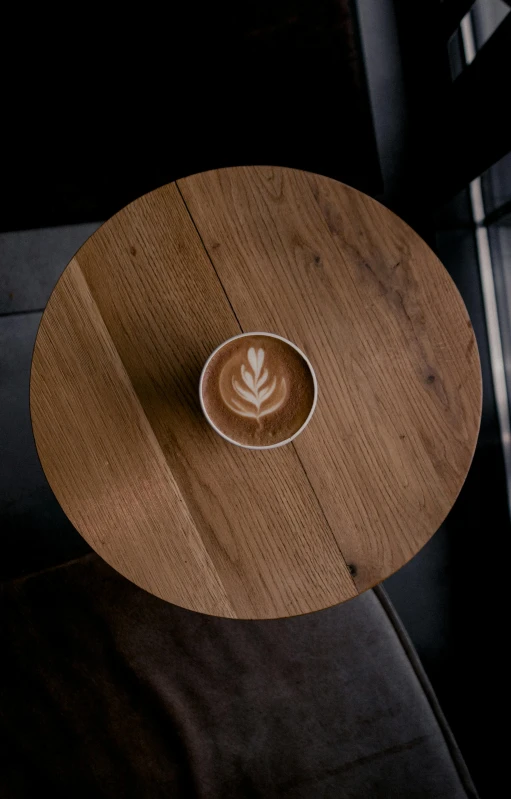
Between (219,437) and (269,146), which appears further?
(269,146)

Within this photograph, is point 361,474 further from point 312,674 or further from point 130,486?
point 312,674

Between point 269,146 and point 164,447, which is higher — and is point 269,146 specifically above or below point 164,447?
above

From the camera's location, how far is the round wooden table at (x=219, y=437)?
3.80ft

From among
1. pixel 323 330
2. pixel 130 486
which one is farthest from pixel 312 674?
pixel 323 330

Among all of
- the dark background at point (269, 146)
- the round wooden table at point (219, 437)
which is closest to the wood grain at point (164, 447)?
the round wooden table at point (219, 437)

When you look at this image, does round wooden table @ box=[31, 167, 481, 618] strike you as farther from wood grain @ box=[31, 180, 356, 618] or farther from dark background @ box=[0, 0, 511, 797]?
dark background @ box=[0, 0, 511, 797]

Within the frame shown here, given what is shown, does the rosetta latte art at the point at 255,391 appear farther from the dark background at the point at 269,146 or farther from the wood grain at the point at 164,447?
the dark background at the point at 269,146

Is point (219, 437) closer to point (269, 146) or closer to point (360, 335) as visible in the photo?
point (360, 335)

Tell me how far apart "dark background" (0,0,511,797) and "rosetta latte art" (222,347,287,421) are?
94cm

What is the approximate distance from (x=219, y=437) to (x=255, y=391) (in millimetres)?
134

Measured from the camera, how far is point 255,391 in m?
1.12

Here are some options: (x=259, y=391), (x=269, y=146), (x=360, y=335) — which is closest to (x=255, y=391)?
(x=259, y=391)

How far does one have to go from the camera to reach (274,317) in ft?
3.92

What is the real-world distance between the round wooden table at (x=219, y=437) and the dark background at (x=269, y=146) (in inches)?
25.9
